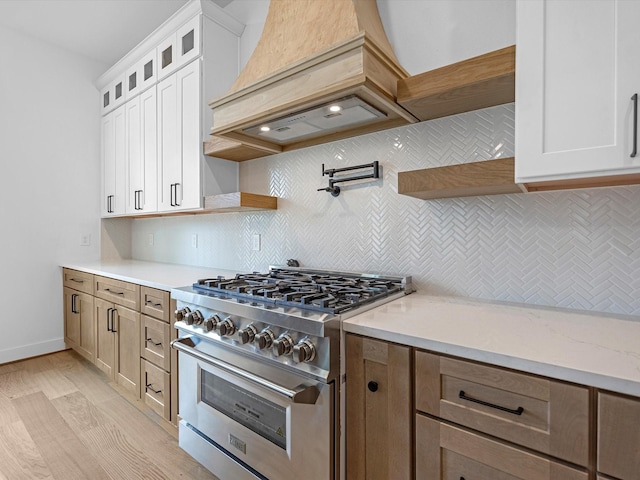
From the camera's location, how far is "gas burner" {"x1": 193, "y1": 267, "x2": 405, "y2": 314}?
4.22 feet

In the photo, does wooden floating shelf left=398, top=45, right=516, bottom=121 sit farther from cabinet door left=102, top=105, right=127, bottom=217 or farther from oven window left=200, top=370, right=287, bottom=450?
cabinet door left=102, top=105, right=127, bottom=217

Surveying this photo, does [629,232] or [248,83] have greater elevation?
[248,83]

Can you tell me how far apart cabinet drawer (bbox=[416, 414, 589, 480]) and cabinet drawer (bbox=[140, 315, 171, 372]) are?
1473mm

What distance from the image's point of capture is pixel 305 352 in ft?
3.86

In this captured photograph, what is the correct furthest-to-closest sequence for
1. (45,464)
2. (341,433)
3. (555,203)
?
(45,464)
(555,203)
(341,433)

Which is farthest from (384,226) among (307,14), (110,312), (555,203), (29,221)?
(29,221)

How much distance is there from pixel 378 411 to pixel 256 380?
49cm

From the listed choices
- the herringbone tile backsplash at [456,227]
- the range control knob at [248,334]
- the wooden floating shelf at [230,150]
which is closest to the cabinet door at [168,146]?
the wooden floating shelf at [230,150]

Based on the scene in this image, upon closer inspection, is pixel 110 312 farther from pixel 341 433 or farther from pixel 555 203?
pixel 555 203

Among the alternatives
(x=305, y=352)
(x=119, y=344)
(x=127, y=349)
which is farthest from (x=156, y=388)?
(x=305, y=352)

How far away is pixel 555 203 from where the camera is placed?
1.38 m

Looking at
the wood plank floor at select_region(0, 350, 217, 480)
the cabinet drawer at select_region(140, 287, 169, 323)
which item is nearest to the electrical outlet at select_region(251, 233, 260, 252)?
the cabinet drawer at select_region(140, 287, 169, 323)

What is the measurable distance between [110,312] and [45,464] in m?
0.96

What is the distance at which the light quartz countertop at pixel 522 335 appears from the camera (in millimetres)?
781
